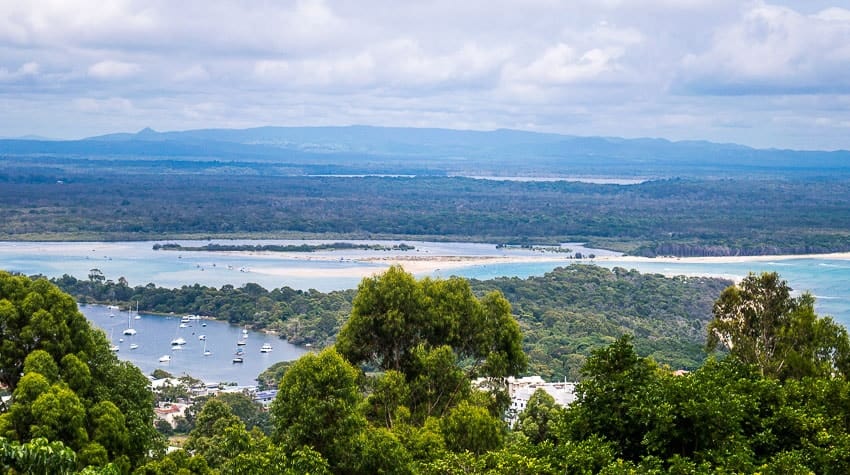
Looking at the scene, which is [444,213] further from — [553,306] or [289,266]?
[553,306]

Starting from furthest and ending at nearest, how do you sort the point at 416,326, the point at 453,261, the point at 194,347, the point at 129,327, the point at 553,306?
the point at 453,261
the point at 553,306
the point at 129,327
the point at 194,347
the point at 416,326

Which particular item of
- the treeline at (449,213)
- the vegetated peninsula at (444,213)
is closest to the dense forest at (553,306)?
the vegetated peninsula at (444,213)

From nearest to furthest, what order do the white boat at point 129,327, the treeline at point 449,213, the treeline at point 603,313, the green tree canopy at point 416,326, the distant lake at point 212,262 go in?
the green tree canopy at point 416,326, the treeline at point 603,313, the white boat at point 129,327, the distant lake at point 212,262, the treeline at point 449,213

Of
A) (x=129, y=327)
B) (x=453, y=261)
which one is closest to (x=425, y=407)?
(x=129, y=327)

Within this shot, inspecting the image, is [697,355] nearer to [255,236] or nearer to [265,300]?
[265,300]

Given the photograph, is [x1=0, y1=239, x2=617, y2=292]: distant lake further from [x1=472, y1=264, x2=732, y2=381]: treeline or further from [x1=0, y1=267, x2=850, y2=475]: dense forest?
[x1=0, y1=267, x2=850, y2=475]: dense forest

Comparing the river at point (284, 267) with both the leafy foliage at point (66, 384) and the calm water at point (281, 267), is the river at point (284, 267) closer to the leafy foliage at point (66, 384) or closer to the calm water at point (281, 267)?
the calm water at point (281, 267)
